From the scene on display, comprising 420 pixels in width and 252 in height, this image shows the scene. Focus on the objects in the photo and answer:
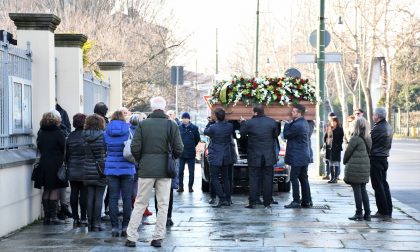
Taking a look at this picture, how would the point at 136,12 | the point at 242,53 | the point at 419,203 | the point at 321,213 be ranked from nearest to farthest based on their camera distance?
1. the point at 321,213
2. the point at 419,203
3. the point at 136,12
4. the point at 242,53

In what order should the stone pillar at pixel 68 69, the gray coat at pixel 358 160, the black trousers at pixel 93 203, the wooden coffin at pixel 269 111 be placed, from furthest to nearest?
the wooden coffin at pixel 269 111 < the stone pillar at pixel 68 69 < the gray coat at pixel 358 160 < the black trousers at pixel 93 203

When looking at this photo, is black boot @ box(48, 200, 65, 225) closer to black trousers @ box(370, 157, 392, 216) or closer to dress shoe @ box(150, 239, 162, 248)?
Result: dress shoe @ box(150, 239, 162, 248)

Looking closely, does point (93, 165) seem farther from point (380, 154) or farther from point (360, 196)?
point (380, 154)

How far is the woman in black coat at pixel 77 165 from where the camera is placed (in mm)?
11891

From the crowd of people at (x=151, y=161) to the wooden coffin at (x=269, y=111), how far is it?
1.54 m

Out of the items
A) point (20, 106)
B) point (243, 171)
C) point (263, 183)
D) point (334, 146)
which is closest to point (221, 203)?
point (263, 183)

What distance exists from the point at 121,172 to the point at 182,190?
7.14 meters

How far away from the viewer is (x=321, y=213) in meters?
14.1

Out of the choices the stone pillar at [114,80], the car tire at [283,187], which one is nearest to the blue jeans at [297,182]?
the car tire at [283,187]

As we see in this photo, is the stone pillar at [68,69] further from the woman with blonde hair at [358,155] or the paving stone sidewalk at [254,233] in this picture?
the woman with blonde hair at [358,155]

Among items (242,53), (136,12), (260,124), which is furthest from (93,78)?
(242,53)

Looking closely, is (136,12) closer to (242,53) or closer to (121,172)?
(121,172)

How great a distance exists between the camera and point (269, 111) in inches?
674

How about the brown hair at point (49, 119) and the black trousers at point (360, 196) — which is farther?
the black trousers at point (360, 196)
